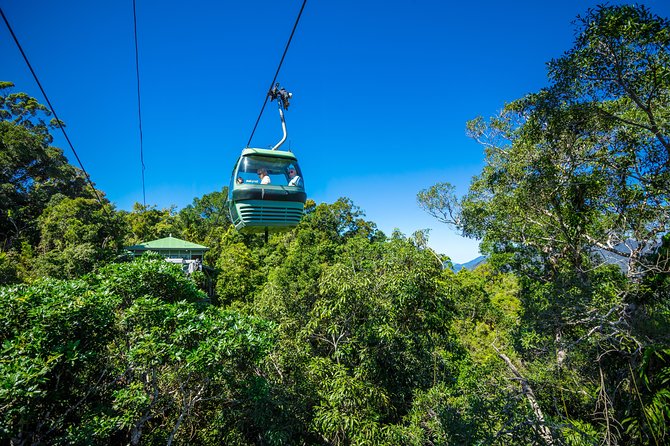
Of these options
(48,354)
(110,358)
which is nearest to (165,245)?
(110,358)

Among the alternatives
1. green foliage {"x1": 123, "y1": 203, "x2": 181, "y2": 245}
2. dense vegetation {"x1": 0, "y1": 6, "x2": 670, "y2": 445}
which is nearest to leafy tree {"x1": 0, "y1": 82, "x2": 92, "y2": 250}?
green foliage {"x1": 123, "y1": 203, "x2": 181, "y2": 245}

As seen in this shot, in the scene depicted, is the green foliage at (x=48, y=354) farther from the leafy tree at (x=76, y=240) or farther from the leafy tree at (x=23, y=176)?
the leafy tree at (x=23, y=176)

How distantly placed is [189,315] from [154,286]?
2.19m

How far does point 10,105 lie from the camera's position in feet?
80.9

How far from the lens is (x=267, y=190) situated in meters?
6.02

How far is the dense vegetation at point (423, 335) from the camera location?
4133mm

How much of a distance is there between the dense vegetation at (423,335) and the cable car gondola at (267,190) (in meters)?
1.78

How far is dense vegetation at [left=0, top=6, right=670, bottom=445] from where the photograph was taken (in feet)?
13.6

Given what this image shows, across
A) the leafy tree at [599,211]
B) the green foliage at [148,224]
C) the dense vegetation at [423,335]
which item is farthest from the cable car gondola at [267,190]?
the green foliage at [148,224]

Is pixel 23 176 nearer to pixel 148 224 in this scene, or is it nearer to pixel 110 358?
pixel 148 224

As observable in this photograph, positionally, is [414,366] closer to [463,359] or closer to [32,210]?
[463,359]

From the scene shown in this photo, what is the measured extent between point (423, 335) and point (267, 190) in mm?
4393

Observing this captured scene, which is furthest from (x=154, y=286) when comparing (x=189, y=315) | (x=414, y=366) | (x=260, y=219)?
(x=414, y=366)

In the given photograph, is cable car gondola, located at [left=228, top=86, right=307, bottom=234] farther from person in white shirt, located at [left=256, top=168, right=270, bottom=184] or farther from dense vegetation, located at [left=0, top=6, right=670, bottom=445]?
dense vegetation, located at [left=0, top=6, right=670, bottom=445]
